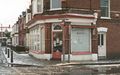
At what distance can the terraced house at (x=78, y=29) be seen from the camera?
32.4 metres

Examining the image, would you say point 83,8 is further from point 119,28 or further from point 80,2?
point 119,28

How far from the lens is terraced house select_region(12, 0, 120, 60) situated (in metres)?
32.4

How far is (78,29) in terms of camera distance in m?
33.2

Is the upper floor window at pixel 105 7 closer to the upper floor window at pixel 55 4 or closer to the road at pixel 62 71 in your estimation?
the upper floor window at pixel 55 4

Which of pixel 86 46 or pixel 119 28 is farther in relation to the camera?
pixel 119 28

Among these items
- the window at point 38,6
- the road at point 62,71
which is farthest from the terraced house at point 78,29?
the road at point 62,71

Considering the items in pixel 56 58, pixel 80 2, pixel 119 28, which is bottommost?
pixel 56 58

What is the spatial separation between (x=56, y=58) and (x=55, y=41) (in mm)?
1519

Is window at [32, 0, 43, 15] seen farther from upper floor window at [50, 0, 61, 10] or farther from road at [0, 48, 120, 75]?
road at [0, 48, 120, 75]

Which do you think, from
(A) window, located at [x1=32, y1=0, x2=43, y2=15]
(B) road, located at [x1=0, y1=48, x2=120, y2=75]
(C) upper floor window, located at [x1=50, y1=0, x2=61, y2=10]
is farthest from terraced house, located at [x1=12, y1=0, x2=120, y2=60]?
(B) road, located at [x1=0, y1=48, x2=120, y2=75]

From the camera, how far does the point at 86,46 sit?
3366 centimetres

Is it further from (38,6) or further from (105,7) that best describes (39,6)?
(105,7)

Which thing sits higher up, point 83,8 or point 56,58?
point 83,8

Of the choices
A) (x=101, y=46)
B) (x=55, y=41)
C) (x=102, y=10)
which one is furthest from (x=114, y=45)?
(x=55, y=41)
